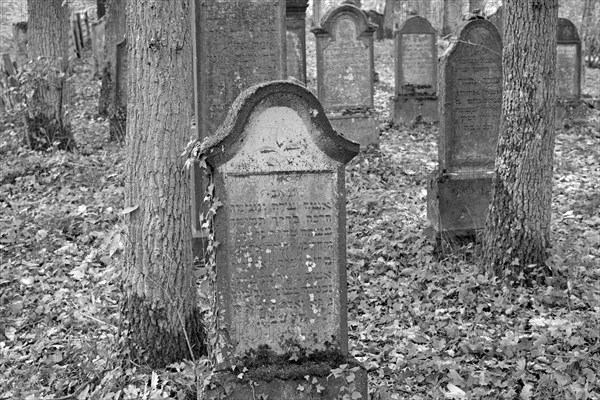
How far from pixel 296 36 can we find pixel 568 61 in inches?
229

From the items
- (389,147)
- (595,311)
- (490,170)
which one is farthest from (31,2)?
(595,311)

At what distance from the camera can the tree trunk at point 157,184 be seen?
4.88 meters

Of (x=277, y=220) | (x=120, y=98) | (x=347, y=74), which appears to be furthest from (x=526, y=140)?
(x=120, y=98)

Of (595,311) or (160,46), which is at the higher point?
(160,46)

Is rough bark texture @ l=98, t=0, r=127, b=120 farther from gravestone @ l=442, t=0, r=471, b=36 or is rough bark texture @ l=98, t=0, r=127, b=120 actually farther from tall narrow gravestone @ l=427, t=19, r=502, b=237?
gravestone @ l=442, t=0, r=471, b=36

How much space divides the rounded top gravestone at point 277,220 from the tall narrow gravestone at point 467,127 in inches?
146

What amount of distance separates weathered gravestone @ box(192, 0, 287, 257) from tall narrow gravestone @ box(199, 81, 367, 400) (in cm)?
317

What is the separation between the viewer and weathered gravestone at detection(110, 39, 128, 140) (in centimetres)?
1310

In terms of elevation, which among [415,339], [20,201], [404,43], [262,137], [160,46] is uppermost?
[404,43]

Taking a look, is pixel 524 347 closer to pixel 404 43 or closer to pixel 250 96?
pixel 250 96

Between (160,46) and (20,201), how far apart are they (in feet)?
16.9

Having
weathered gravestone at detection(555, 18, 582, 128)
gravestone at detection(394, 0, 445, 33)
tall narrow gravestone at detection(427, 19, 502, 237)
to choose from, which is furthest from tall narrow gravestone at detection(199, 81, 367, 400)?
gravestone at detection(394, 0, 445, 33)

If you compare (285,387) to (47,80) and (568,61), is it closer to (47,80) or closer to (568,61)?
(47,80)

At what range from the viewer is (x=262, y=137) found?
4.52 meters
